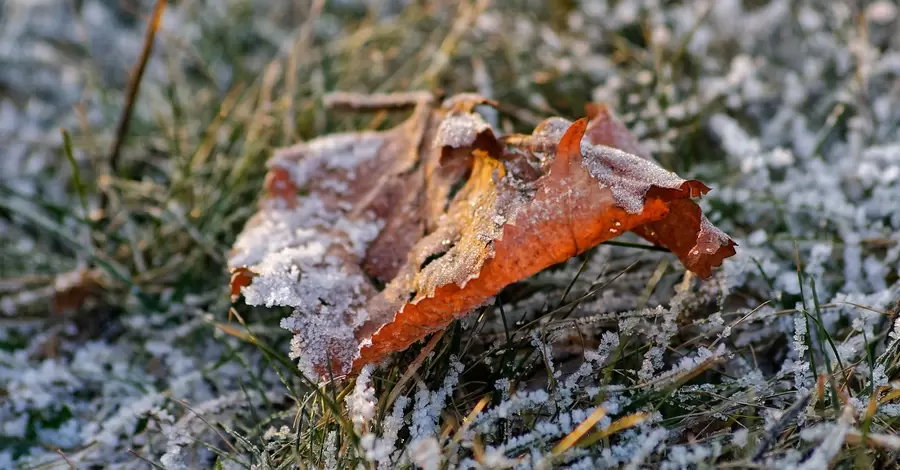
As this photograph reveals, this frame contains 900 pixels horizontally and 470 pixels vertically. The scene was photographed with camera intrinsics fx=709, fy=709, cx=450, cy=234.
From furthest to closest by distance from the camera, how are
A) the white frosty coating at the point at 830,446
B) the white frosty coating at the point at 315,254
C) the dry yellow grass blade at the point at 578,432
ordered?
the white frosty coating at the point at 315,254 < the dry yellow grass blade at the point at 578,432 < the white frosty coating at the point at 830,446

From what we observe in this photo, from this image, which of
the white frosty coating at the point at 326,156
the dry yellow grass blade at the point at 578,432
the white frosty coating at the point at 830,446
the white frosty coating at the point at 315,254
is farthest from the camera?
the white frosty coating at the point at 326,156

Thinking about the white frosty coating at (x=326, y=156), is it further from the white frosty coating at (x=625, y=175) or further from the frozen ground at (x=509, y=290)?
the white frosty coating at (x=625, y=175)

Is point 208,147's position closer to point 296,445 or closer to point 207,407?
point 207,407

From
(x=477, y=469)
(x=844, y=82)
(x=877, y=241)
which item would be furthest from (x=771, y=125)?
(x=477, y=469)

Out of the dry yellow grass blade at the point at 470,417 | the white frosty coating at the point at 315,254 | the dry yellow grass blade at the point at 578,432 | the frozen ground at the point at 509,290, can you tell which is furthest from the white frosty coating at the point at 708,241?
the white frosty coating at the point at 315,254

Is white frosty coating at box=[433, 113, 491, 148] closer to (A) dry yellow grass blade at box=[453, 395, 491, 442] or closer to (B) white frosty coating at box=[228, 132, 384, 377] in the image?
(B) white frosty coating at box=[228, 132, 384, 377]

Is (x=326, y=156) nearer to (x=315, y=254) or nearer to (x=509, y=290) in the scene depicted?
(x=315, y=254)

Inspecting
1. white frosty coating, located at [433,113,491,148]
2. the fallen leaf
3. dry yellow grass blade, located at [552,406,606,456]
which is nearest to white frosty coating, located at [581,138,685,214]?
the fallen leaf
